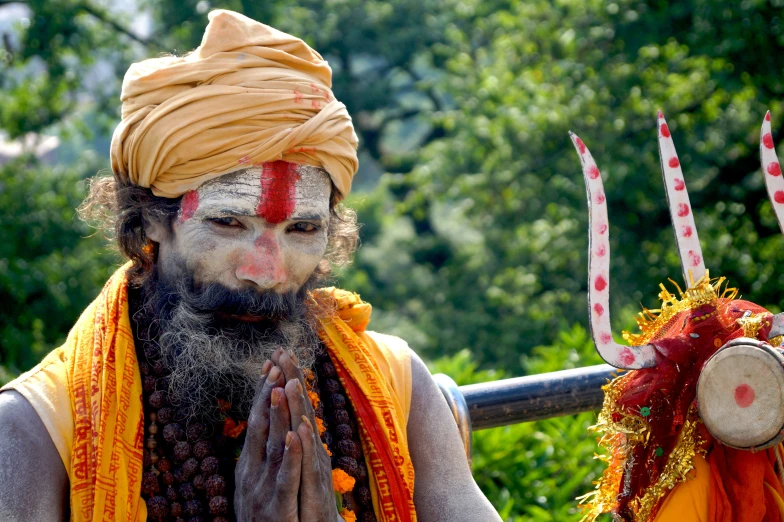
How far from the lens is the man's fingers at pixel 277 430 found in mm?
2299

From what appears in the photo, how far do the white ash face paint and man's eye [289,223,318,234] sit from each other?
0.05 ft

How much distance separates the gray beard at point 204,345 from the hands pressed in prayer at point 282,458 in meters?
0.28

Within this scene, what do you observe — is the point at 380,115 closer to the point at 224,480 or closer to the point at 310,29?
the point at 310,29

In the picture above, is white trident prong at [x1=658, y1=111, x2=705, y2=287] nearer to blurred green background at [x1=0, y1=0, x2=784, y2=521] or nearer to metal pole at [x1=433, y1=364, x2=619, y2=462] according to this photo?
metal pole at [x1=433, y1=364, x2=619, y2=462]

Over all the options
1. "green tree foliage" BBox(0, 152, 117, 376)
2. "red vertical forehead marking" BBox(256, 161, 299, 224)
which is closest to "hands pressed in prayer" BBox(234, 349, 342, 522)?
"red vertical forehead marking" BBox(256, 161, 299, 224)

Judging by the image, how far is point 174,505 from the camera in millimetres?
2488

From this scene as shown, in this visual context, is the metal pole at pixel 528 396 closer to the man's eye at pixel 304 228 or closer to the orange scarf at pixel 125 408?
the orange scarf at pixel 125 408

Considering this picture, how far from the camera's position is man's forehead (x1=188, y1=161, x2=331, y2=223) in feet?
8.67

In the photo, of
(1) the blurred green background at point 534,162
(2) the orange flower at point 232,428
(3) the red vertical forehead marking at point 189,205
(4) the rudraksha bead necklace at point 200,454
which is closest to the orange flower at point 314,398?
(4) the rudraksha bead necklace at point 200,454

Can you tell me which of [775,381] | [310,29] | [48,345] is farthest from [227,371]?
[310,29]

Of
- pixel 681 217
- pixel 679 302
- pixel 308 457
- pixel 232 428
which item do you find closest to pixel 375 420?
pixel 232 428

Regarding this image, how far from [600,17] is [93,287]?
15.9 ft

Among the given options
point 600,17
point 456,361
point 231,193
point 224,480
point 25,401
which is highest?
point 600,17

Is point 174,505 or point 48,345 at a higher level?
point 174,505
